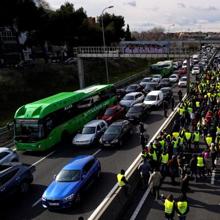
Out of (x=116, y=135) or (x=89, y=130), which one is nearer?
(x=116, y=135)

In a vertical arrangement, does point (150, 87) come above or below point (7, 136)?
above

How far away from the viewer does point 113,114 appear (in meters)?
30.0

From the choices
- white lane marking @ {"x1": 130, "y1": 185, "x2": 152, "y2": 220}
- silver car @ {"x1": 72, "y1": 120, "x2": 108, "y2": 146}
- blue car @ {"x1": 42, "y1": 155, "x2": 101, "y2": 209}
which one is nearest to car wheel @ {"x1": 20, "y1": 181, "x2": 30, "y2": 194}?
blue car @ {"x1": 42, "y1": 155, "x2": 101, "y2": 209}

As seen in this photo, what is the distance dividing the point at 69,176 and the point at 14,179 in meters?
2.62

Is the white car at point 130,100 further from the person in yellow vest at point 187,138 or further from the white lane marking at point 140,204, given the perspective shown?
the white lane marking at point 140,204

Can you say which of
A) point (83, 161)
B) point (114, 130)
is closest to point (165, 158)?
point (83, 161)

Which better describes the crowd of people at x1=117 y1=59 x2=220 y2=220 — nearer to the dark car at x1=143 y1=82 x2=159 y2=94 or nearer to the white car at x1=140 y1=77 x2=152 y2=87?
the dark car at x1=143 y1=82 x2=159 y2=94

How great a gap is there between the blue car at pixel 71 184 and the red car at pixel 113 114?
1162 centimetres

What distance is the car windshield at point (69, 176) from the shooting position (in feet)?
52.5

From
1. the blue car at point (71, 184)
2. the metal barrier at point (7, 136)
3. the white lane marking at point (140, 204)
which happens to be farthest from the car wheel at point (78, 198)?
the metal barrier at point (7, 136)

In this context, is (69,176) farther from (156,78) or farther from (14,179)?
(156,78)

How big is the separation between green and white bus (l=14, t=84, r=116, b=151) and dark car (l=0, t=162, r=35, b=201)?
5.62 m

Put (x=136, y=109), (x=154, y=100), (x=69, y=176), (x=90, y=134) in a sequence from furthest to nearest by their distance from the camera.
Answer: (x=154, y=100) → (x=136, y=109) → (x=90, y=134) → (x=69, y=176)

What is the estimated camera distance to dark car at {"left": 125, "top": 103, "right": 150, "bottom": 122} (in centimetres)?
2958
